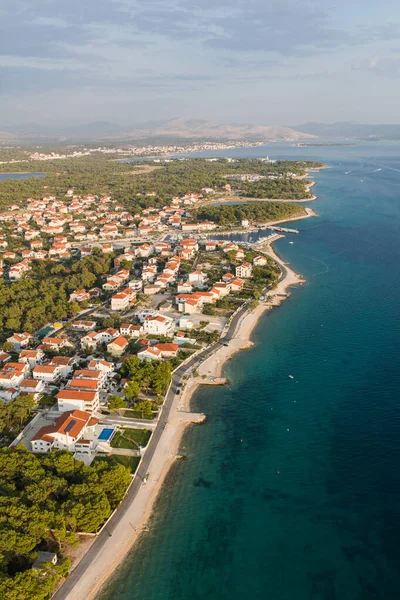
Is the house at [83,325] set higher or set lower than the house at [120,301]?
lower

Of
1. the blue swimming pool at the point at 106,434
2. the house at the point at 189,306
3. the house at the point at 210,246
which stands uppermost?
the house at the point at 210,246

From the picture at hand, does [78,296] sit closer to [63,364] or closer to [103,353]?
[103,353]

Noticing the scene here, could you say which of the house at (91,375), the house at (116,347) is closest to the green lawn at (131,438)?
the house at (91,375)

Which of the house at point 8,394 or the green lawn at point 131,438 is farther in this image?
the house at point 8,394

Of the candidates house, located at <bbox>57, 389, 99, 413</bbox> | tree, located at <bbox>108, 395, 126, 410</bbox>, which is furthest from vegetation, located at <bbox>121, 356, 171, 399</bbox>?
house, located at <bbox>57, 389, 99, 413</bbox>

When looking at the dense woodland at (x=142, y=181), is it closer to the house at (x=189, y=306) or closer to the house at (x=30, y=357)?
the house at (x=189, y=306)

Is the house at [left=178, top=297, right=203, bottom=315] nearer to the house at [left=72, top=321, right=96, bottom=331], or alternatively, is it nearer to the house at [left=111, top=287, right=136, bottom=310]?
the house at [left=111, top=287, right=136, bottom=310]

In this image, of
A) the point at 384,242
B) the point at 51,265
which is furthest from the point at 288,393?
the point at 384,242
